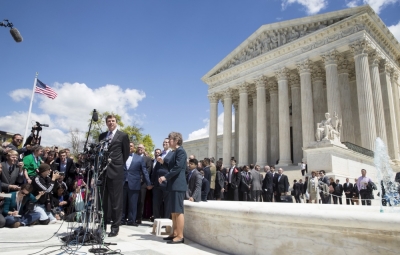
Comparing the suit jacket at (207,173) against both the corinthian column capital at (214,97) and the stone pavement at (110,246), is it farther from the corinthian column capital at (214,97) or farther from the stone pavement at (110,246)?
the corinthian column capital at (214,97)

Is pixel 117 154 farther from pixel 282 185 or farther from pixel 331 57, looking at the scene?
pixel 331 57

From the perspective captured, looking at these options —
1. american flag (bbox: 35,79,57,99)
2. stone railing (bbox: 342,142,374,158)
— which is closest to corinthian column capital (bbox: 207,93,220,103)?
stone railing (bbox: 342,142,374,158)

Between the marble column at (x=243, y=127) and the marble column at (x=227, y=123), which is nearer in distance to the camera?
the marble column at (x=243, y=127)

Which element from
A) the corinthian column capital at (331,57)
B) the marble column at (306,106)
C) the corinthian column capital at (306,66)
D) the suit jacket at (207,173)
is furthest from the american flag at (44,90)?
the corinthian column capital at (331,57)

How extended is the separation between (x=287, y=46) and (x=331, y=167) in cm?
1667

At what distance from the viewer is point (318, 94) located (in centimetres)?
2967

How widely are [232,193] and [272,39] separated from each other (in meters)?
23.1

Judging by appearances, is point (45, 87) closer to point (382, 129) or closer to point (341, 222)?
point (341, 222)

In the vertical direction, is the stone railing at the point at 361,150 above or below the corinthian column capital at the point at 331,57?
below

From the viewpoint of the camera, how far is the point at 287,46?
28.9 metres

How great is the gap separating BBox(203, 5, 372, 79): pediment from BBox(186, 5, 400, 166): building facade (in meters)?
0.08

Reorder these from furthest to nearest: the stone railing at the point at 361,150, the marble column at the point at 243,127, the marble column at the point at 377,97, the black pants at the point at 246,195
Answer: the marble column at the point at 243,127 < the marble column at the point at 377,97 < the stone railing at the point at 361,150 < the black pants at the point at 246,195

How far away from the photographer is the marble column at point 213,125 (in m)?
36.5

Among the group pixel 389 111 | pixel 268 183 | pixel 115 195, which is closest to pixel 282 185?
pixel 268 183
